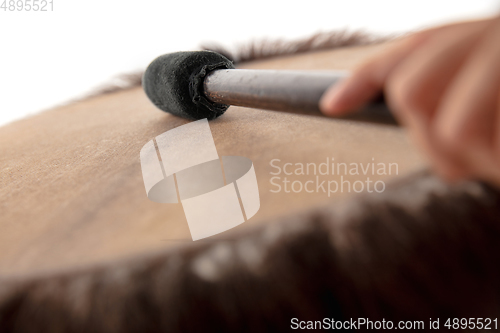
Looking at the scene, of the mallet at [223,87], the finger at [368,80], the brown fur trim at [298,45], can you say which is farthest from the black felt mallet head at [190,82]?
the brown fur trim at [298,45]

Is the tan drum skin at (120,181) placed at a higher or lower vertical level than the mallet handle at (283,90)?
lower

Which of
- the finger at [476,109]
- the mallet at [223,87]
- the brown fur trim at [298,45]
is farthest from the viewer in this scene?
the brown fur trim at [298,45]

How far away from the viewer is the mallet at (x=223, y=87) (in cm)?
34

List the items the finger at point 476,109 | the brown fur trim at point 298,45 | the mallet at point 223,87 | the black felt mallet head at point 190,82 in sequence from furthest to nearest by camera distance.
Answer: the brown fur trim at point 298,45
the black felt mallet head at point 190,82
the mallet at point 223,87
the finger at point 476,109

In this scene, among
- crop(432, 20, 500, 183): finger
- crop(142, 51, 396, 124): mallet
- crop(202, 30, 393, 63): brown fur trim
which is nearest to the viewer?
crop(432, 20, 500, 183): finger

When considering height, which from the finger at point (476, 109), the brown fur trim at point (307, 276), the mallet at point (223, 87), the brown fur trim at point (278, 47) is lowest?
the brown fur trim at point (278, 47)

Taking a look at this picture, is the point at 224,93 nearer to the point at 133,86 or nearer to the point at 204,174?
the point at 204,174

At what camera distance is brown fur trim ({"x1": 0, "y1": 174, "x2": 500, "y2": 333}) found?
0.87 feet

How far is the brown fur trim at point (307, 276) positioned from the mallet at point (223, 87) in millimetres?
83

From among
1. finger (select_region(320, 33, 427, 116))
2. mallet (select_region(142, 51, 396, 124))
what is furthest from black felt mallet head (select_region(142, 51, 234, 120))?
finger (select_region(320, 33, 427, 116))

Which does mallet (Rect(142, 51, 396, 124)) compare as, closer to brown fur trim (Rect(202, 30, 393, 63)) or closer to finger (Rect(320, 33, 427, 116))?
finger (Rect(320, 33, 427, 116))

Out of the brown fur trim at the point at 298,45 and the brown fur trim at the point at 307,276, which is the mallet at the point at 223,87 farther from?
the brown fur trim at the point at 298,45

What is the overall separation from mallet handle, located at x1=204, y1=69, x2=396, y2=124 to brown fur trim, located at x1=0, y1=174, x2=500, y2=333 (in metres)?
0.07

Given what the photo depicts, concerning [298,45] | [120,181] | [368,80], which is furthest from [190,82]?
[298,45]
